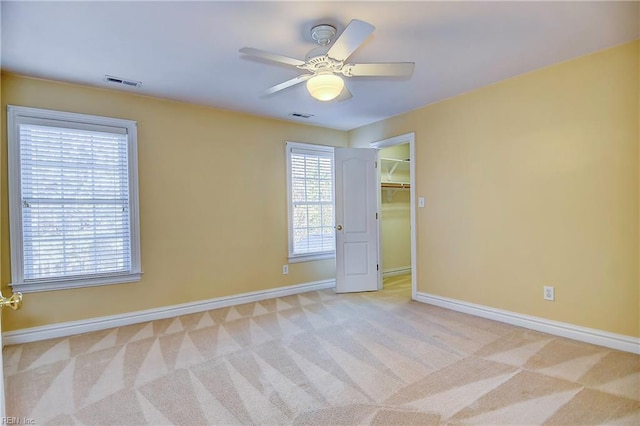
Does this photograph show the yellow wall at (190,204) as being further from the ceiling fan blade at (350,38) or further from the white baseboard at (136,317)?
the ceiling fan blade at (350,38)

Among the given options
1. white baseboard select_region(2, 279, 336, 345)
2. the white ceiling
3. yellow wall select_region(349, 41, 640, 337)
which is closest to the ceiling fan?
the white ceiling

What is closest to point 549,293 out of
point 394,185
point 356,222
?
point 356,222

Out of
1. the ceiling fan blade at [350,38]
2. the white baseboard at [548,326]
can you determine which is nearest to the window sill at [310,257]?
the white baseboard at [548,326]

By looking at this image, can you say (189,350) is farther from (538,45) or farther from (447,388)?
(538,45)

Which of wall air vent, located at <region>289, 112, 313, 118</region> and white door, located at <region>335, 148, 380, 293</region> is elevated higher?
wall air vent, located at <region>289, 112, 313, 118</region>

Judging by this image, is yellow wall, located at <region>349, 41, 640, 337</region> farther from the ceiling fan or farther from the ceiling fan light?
the ceiling fan light

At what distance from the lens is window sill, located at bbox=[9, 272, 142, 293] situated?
3.15 m

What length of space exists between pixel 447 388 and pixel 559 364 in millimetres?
963

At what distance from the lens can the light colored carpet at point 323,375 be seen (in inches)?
80.4

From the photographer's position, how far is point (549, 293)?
3160 millimetres

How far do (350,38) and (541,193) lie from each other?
Result: 2.34 meters

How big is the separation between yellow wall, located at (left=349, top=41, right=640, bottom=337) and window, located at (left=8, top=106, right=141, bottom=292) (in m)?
3.35

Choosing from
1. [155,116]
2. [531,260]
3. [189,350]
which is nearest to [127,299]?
[189,350]

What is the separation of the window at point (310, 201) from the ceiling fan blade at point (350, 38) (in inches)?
105
